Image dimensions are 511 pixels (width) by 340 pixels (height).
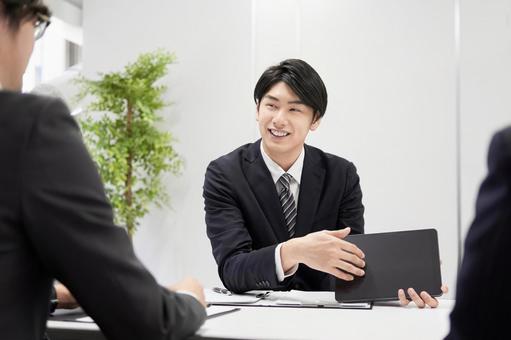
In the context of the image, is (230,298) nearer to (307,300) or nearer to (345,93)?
(307,300)

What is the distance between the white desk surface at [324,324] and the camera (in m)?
1.73

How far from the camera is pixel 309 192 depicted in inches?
120

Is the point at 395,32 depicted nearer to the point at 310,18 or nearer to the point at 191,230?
the point at 310,18

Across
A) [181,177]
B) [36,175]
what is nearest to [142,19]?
[181,177]

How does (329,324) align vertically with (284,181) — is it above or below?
below

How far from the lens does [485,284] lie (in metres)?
0.89

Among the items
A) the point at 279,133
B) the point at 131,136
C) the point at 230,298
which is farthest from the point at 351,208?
the point at 131,136

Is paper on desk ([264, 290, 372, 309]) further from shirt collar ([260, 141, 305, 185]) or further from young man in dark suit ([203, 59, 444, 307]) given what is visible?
shirt collar ([260, 141, 305, 185])

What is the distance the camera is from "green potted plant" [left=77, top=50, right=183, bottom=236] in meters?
5.34

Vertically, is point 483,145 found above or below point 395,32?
below

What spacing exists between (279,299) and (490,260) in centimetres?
161

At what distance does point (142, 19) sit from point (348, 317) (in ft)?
14.3

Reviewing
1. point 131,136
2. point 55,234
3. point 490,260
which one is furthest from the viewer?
point 131,136

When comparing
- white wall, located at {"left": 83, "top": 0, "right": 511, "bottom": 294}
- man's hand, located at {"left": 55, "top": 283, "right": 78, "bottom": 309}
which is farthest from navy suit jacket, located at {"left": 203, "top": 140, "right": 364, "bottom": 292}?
white wall, located at {"left": 83, "top": 0, "right": 511, "bottom": 294}
